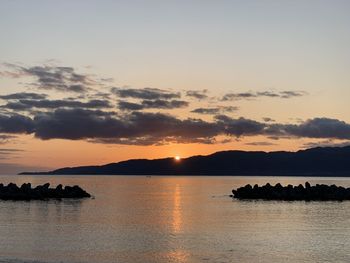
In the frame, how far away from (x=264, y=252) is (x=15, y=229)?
27263 mm

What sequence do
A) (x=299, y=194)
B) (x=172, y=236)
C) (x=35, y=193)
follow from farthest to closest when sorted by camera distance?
(x=299, y=194) → (x=35, y=193) → (x=172, y=236)

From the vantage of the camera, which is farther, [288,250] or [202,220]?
[202,220]

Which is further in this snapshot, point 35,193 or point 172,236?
point 35,193

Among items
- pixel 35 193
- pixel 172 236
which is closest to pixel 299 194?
pixel 35 193

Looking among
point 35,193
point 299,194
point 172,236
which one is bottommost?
point 172,236

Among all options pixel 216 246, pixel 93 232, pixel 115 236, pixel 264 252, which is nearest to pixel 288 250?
pixel 264 252

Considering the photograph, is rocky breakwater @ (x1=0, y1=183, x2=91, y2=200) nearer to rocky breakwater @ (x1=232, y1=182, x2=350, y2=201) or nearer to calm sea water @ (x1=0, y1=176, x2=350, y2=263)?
calm sea water @ (x1=0, y1=176, x2=350, y2=263)

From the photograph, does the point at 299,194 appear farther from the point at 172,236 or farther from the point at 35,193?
the point at 172,236

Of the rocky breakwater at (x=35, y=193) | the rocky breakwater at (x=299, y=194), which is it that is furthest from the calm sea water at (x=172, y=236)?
the rocky breakwater at (x=299, y=194)

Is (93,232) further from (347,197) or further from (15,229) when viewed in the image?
(347,197)

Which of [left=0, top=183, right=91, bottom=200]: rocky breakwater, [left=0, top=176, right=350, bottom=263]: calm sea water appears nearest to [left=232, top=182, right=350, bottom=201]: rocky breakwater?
[left=0, top=176, right=350, bottom=263]: calm sea water

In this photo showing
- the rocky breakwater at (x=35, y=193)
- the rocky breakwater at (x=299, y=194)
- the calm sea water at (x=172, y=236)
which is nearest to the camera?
the calm sea water at (x=172, y=236)

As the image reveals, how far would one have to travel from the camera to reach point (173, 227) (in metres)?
60.8

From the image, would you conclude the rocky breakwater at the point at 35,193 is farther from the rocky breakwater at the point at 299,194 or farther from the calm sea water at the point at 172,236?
the rocky breakwater at the point at 299,194
